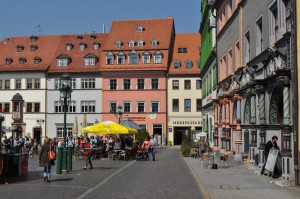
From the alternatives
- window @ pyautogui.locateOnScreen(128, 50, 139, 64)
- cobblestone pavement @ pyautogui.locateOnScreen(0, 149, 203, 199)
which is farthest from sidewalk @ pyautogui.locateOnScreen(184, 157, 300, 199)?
window @ pyautogui.locateOnScreen(128, 50, 139, 64)

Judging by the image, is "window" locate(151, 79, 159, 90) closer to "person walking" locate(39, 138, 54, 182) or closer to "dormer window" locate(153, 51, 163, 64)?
"dormer window" locate(153, 51, 163, 64)

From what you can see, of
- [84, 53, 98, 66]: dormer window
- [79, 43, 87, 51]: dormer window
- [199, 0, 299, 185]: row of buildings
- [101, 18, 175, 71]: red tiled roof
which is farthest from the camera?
[79, 43, 87, 51]: dormer window

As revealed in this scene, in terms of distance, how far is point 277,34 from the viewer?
20.1 meters

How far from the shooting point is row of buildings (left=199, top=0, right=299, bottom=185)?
57.7 feet

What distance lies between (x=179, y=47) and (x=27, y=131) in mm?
24809

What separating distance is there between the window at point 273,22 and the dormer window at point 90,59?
5370 centimetres

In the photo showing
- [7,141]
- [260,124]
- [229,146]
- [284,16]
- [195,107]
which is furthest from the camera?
[195,107]

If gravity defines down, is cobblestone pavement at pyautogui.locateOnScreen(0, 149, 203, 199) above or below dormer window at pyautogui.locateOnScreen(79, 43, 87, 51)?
below

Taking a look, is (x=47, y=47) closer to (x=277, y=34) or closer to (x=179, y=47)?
(x=179, y=47)

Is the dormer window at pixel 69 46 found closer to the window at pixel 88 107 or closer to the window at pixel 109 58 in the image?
the window at pixel 109 58

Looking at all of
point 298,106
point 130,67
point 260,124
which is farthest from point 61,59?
point 298,106

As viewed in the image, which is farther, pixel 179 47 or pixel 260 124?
pixel 179 47

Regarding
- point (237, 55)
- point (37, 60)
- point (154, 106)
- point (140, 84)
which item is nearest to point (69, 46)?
point (37, 60)

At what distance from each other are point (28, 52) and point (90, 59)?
9715 millimetres
